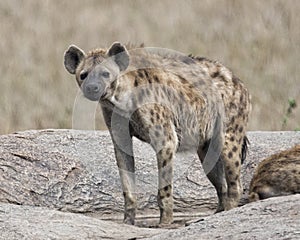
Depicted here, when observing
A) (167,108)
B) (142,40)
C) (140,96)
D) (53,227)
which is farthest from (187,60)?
(142,40)

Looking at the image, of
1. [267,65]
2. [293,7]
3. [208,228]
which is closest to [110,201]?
[208,228]

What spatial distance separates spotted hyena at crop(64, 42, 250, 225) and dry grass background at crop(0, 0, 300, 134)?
2.30 metres

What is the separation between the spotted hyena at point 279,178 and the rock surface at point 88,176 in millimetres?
628

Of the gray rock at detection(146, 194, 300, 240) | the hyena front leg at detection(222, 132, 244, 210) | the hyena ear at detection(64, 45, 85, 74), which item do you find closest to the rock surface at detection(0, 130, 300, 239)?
the hyena front leg at detection(222, 132, 244, 210)

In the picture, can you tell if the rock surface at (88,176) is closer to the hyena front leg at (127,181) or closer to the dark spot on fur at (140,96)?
the hyena front leg at (127,181)

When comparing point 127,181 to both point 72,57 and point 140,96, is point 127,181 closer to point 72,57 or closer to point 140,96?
point 140,96

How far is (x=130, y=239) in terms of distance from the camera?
17.1ft

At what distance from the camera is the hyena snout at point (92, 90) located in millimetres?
6070

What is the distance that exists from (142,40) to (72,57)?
12.4 ft

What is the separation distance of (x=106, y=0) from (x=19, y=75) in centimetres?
160

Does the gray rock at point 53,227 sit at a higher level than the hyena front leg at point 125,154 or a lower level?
lower

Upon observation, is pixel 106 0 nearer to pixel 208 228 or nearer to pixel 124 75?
pixel 124 75

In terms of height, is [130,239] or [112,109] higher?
[112,109]

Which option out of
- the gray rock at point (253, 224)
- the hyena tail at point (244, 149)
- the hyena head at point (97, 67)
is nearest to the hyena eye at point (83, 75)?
the hyena head at point (97, 67)
